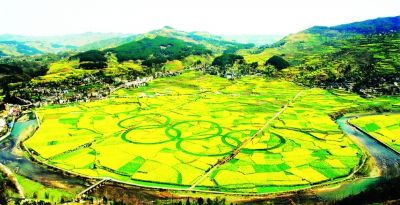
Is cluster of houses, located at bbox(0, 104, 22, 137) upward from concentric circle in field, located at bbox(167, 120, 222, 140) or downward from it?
upward

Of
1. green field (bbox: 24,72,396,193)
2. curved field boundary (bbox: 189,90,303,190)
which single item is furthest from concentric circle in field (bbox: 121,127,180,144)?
curved field boundary (bbox: 189,90,303,190)

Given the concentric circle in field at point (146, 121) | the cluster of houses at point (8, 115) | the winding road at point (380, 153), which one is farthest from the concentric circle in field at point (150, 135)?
the winding road at point (380, 153)

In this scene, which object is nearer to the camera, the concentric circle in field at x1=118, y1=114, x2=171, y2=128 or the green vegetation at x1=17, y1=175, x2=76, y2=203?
the green vegetation at x1=17, y1=175, x2=76, y2=203

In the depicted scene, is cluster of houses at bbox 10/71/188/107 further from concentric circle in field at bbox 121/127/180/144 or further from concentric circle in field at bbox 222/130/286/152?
concentric circle in field at bbox 222/130/286/152

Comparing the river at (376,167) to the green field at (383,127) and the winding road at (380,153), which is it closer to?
the winding road at (380,153)

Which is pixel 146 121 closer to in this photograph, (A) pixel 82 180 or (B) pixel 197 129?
(B) pixel 197 129

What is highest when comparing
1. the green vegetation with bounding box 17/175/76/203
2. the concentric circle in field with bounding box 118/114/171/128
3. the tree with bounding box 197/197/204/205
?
the tree with bounding box 197/197/204/205

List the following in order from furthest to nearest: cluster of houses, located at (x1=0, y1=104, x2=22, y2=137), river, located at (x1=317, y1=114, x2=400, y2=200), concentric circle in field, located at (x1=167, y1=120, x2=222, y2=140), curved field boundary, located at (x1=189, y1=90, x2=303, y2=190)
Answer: cluster of houses, located at (x1=0, y1=104, x2=22, y2=137), concentric circle in field, located at (x1=167, y1=120, x2=222, y2=140), curved field boundary, located at (x1=189, y1=90, x2=303, y2=190), river, located at (x1=317, y1=114, x2=400, y2=200)

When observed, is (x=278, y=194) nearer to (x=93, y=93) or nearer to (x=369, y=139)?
(x=369, y=139)
